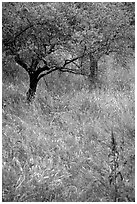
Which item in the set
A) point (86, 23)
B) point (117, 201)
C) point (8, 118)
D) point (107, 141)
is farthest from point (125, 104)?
point (117, 201)

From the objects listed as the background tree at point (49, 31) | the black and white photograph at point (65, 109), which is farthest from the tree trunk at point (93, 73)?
the background tree at point (49, 31)

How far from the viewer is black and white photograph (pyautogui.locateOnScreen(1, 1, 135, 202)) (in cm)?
617

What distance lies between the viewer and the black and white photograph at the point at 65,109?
617 centimetres

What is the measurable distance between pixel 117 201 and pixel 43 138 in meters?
2.49

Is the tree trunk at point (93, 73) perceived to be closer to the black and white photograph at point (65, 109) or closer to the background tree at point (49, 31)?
the black and white photograph at point (65, 109)

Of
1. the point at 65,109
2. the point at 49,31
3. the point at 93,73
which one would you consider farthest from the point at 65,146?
the point at 93,73

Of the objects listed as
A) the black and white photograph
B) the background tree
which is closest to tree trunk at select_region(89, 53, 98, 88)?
the black and white photograph

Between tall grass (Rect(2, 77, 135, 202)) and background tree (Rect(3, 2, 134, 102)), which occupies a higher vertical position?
background tree (Rect(3, 2, 134, 102))

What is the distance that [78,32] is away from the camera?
932 centimetres

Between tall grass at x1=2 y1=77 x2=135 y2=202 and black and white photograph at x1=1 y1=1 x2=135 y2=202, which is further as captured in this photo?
black and white photograph at x1=1 y1=1 x2=135 y2=202

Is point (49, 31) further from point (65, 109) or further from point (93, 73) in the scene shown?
point (93, 73)

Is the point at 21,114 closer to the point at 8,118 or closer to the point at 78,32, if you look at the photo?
the point at 8,118

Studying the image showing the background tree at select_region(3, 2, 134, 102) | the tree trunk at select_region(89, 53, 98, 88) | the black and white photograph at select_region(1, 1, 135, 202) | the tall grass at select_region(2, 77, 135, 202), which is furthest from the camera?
the tree trunk at select_region(89, 53, 98, 88)

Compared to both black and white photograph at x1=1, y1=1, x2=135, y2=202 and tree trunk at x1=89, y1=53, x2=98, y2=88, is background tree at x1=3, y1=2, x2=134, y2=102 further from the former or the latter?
tree trunk at x1=89, y1=53, x2=98, y2=88
